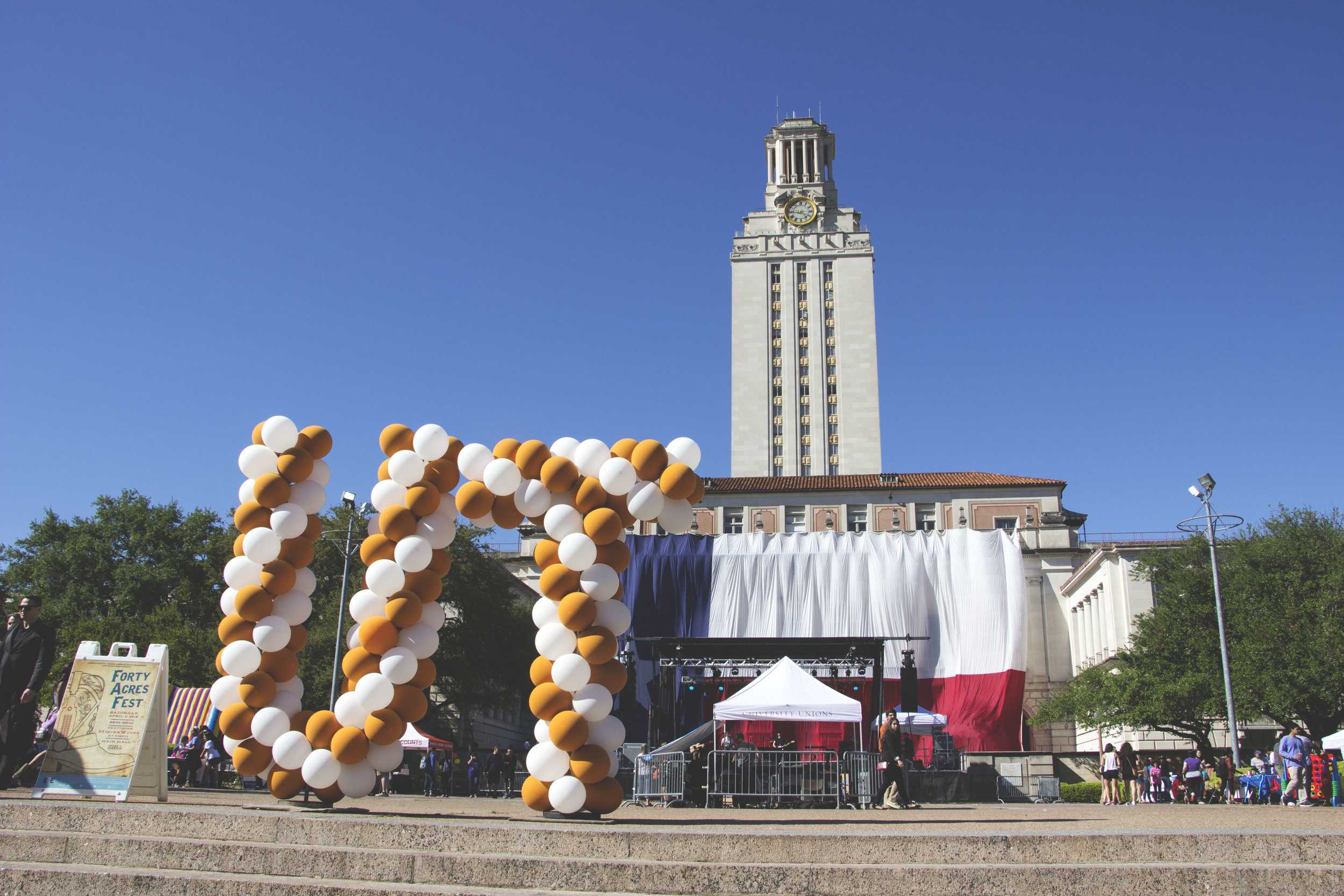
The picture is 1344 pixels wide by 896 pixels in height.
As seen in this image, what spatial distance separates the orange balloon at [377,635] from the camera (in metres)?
10.6

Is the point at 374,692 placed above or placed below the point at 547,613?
below

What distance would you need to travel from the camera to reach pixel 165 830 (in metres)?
7.87

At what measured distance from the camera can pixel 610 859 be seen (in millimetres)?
6828

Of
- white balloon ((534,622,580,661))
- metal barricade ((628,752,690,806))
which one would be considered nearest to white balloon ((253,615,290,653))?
white balloon ((534,622,580,661))

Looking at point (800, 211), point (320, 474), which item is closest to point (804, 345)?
point (800, 211)

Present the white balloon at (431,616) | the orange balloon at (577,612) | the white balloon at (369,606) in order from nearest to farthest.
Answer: the orange balloon at (577,612), the white balloon at (369,606), the white balloon at (431,616)

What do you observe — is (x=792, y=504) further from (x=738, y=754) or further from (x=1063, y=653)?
(x=738, y=754)

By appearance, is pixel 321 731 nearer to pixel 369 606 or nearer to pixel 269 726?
pixel 269 726

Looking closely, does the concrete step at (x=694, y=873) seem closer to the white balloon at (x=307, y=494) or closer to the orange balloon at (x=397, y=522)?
the orange balloon at (x=397, y=522)

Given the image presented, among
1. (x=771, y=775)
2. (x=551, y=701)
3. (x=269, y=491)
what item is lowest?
(x=771, y=775)

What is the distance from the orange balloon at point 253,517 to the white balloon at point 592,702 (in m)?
4.36

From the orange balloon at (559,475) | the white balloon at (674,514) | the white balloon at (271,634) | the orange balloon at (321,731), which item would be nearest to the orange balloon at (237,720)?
the white balloon at (271,634)

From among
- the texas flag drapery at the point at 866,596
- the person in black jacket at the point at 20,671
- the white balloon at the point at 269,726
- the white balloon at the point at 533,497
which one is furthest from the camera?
the texas flag drapery at the point at 866,596

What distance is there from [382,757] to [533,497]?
317cm
